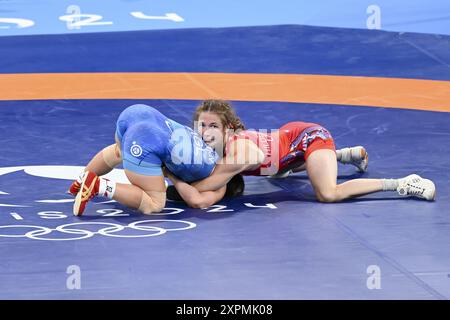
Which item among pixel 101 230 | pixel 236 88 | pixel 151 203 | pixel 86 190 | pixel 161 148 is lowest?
pixel 101 230

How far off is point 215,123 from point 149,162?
573mm

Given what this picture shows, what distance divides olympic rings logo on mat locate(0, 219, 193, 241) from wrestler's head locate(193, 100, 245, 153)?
0.67 metres

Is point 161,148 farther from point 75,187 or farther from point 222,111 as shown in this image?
point 75,187

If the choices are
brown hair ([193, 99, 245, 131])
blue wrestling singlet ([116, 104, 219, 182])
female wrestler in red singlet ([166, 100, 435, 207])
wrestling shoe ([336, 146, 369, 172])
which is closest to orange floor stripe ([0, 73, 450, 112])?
wrestling shoe ([336, 146, 369, 172])

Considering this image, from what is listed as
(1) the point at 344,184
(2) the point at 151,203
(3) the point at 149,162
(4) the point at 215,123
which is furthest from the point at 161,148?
(1) the point at 344,184

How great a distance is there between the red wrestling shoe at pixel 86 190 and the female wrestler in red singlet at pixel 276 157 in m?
0.57

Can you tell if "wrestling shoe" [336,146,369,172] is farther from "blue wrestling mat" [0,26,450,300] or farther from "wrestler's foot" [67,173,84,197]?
"wrestler's foot" [67,173,84,197]

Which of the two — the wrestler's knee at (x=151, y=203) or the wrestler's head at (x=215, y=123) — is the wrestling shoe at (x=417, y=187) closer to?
the wrestler's head at (x=215, y=123)

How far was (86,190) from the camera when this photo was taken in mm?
7164

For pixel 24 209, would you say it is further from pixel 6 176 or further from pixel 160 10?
pixel 160 10

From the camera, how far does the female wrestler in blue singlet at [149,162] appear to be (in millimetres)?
7223

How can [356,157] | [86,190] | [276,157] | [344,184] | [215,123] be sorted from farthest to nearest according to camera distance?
[356,157] → [276,157] → [344,184] → [215,123] → [86,190]

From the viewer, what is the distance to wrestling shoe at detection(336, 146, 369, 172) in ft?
27.3

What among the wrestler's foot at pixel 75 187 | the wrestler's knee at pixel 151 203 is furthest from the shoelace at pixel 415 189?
the wrestler's foot at pixel 75 187
